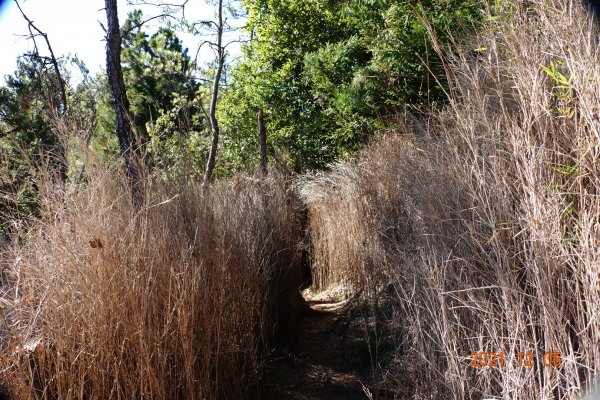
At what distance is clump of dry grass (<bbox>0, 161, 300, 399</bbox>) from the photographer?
2754 mm

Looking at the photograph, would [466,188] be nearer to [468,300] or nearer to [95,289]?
[468,300]

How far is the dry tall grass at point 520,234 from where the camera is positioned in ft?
7.51

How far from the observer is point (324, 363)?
5.34m

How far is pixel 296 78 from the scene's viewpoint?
12922 mm

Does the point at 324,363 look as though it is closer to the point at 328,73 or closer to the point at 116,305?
the point at 116,305

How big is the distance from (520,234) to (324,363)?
10.1ft

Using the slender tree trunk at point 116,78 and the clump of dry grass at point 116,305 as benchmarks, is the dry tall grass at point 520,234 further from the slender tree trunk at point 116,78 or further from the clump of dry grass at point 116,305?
the slender tree trunk at point 116,78
